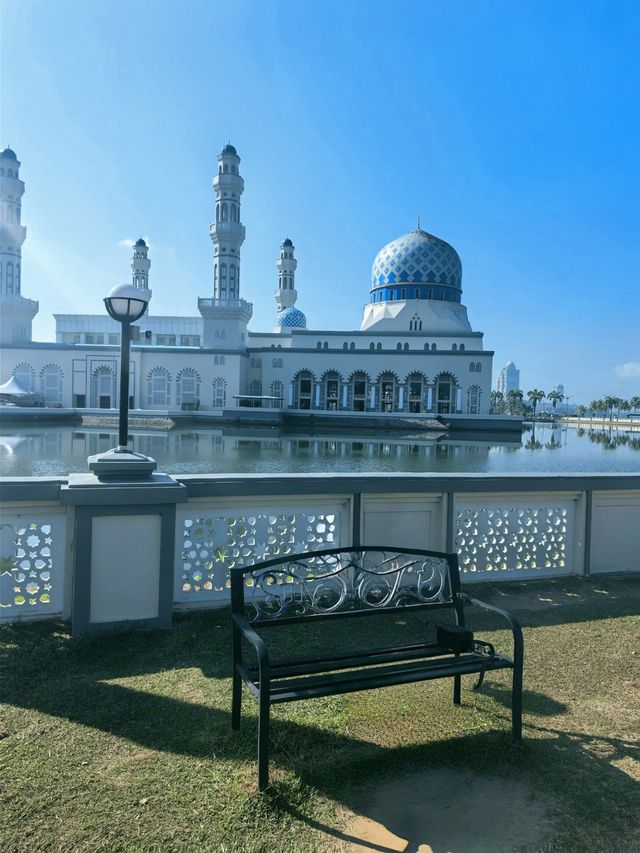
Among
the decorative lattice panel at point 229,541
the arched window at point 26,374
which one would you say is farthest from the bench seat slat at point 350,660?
the arched window at point 26,374

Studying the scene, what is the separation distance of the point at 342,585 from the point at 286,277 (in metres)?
60.5

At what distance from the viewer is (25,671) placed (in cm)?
303

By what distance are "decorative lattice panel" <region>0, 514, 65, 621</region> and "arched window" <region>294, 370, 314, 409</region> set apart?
1963 inches

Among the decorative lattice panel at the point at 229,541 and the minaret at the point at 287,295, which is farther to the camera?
the minaret at the point at 287,295

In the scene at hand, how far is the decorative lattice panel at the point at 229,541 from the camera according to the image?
13.2 feet

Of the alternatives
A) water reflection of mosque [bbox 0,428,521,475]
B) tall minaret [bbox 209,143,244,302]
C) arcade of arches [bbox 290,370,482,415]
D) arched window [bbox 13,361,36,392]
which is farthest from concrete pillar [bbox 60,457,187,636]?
arched window [bbox 13,361,36,392]

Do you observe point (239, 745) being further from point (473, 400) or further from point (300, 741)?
point (473, 400)

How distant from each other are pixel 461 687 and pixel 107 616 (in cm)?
200

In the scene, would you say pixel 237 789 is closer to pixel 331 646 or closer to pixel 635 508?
pixel 331 646

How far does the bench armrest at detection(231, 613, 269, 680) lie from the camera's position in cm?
212

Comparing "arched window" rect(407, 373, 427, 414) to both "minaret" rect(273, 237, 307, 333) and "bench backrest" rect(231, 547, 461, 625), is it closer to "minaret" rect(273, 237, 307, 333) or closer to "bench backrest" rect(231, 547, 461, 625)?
"minaret" rect(273, 237, 307, 333)

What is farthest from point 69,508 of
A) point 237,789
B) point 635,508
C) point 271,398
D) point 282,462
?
point 271,398

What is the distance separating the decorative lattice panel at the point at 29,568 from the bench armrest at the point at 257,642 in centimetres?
170

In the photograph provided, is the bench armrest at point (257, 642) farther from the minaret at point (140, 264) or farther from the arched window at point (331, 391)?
the minaret at point (140, 264)
